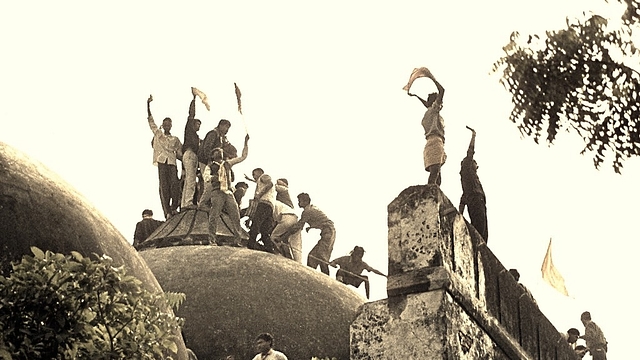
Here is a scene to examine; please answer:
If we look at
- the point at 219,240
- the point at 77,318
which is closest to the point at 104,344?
the point at 77,318

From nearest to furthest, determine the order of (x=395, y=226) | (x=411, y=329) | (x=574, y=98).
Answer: (x=574, y=98)
(x=411, y=329)
(x=395, y=226)

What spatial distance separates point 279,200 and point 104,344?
31.1 ft

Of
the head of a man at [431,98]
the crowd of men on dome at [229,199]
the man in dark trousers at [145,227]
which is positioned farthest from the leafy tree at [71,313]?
the man in dark trousers at [145,227]

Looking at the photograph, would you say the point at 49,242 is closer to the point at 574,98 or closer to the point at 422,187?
the point at 422,187

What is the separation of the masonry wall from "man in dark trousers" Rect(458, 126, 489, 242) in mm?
985

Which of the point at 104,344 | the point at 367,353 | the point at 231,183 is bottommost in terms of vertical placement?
the point at 104,344

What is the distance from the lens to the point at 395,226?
941 cm

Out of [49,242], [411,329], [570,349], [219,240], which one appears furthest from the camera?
[219,240]

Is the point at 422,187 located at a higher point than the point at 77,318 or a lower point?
higher

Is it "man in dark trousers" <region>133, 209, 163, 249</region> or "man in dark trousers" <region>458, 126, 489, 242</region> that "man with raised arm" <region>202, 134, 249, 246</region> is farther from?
"man in dark trousers" <region>458, 126, 489, 242</region>

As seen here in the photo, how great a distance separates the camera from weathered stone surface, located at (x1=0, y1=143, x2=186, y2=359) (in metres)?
8.09

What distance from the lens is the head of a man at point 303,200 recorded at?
631 inches

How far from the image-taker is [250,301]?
13.1 m

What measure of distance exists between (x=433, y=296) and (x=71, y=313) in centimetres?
333
